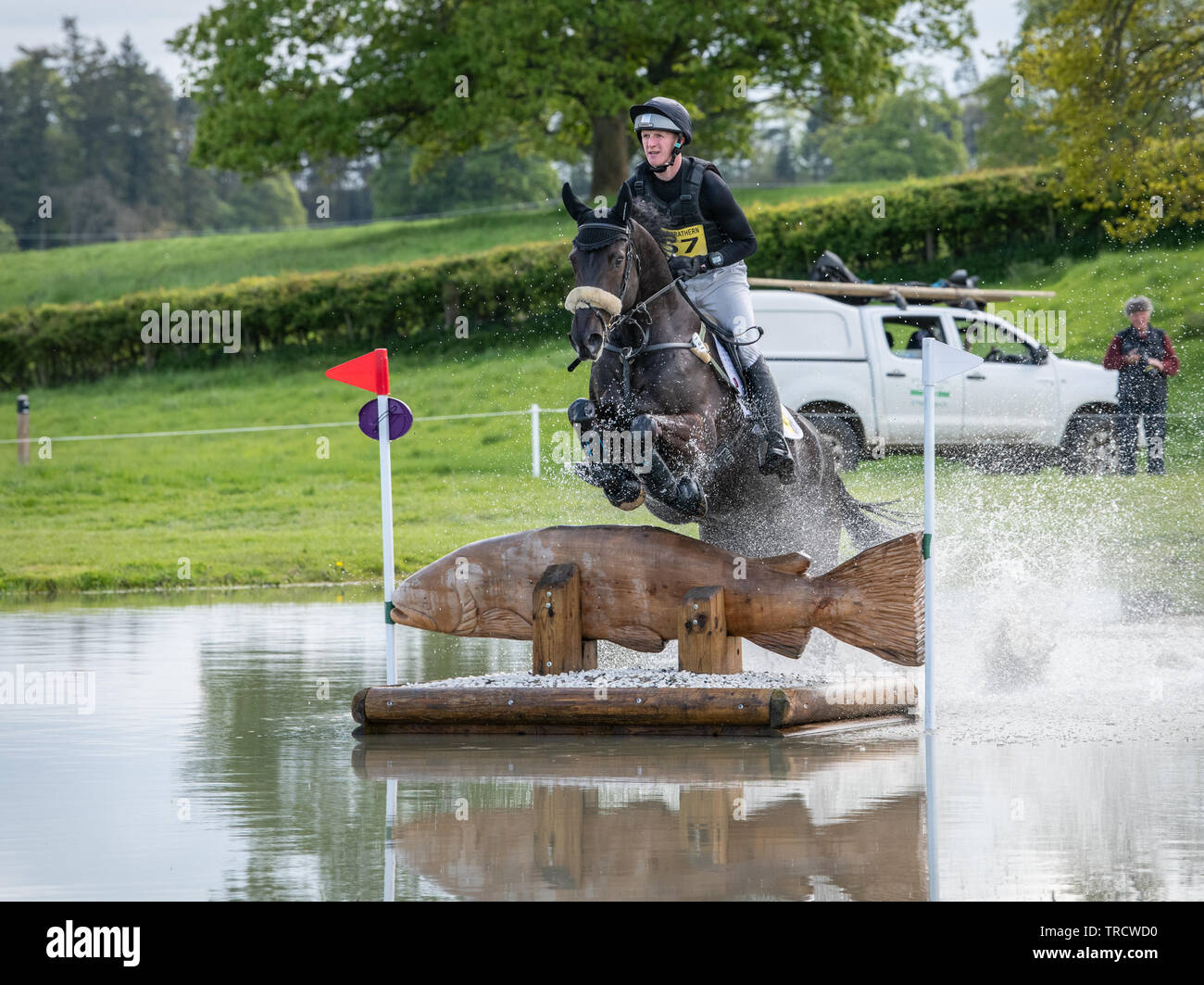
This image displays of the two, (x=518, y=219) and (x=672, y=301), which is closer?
(x=672, y=301)

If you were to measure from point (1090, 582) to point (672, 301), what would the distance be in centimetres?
749

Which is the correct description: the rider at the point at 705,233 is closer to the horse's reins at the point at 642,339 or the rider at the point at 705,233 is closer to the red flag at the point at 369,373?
the horse's reins at the point at 642,339

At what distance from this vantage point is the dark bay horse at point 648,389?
8961mm

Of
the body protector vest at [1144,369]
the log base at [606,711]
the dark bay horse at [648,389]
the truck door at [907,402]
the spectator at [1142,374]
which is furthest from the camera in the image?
the truck door at [907,402]

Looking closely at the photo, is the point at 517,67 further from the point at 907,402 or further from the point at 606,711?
the point at 606,711

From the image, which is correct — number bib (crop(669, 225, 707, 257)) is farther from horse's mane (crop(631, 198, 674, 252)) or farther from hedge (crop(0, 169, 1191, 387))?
hedge (crop(0, 169, 1191, 387))

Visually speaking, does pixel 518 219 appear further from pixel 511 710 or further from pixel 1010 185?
pixel 511 710

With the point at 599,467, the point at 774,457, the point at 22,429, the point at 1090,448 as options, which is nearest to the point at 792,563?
the point at 774,457

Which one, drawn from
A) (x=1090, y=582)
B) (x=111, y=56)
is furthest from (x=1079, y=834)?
(x=111, y=56)

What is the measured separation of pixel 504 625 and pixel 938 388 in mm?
12715

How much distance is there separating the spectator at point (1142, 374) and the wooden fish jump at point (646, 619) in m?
10.7

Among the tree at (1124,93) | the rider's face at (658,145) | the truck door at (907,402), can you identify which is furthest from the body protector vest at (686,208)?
the tree at (1124,93)

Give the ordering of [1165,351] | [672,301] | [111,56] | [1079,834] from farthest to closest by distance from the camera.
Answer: [111,56], [1165,351], [672,301], [1079,834]
